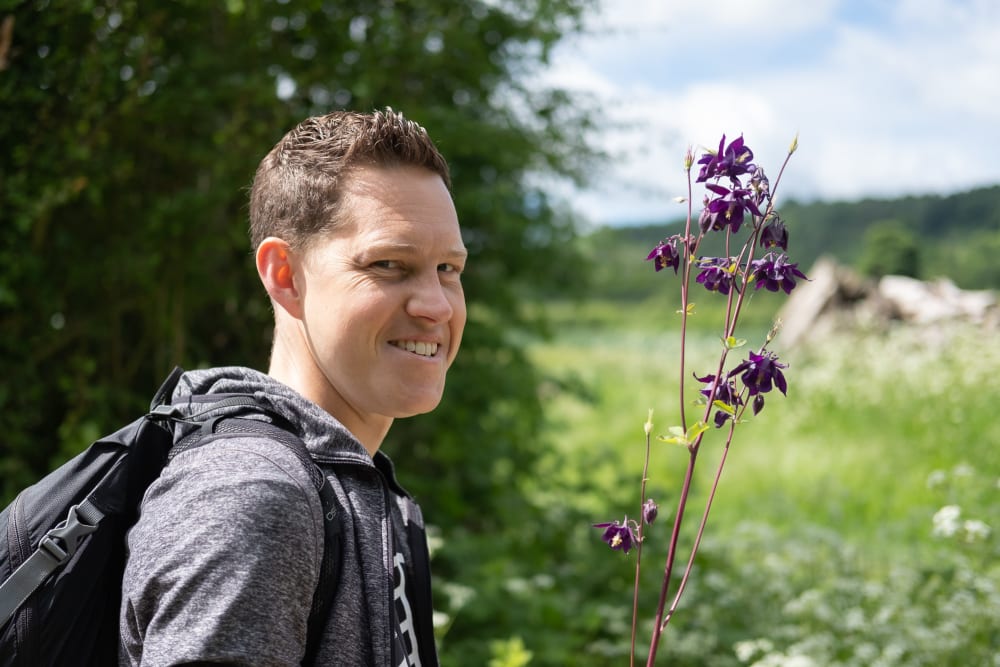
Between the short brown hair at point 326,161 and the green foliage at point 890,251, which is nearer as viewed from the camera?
the short brown hair at point 326,161

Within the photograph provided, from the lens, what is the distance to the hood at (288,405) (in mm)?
1311

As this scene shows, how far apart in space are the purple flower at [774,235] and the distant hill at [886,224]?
335 centimetres

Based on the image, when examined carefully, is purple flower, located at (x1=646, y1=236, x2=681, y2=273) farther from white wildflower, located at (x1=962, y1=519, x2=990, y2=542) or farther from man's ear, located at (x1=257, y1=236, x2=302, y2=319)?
white wildflower, located at (x1=962, y1=519, x2=990, y2=542)

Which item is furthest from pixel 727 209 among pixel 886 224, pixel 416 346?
pixel 886 224

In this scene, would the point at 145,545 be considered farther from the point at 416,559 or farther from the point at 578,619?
the point at 578,619

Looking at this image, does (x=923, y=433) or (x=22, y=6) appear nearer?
(x=22, y=6)

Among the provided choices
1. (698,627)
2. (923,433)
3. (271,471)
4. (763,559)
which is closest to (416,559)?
(271,471)

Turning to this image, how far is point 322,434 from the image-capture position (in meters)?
1.33

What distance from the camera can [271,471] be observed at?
1.11m

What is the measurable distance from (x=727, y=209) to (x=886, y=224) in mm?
5468

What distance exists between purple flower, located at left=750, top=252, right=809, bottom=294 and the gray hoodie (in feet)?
2.08

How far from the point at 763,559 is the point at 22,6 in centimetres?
445

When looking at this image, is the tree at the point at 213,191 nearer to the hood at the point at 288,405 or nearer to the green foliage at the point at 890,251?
the hood at the point at 288,405

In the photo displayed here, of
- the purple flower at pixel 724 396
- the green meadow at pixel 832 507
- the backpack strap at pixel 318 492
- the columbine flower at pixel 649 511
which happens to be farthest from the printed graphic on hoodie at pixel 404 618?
the green meadow at pixel 832 507
